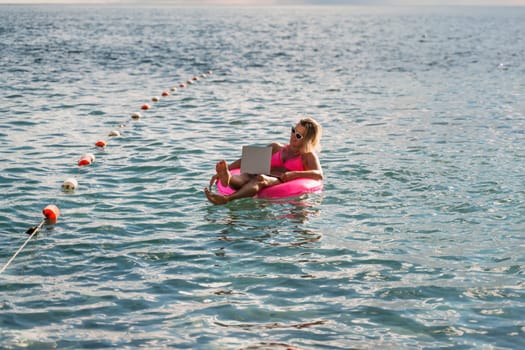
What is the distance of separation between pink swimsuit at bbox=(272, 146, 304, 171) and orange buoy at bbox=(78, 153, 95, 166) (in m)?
3.76

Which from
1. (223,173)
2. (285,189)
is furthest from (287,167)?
(223,173)

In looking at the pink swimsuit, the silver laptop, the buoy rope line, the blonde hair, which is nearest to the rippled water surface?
the buoy rope line

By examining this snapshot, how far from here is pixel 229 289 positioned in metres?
8.09

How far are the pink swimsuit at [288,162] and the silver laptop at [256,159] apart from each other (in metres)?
0.71

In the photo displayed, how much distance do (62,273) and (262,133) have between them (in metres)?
9.76

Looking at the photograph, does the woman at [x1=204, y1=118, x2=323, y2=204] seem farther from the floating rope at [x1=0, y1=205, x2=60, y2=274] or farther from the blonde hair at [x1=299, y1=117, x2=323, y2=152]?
the floating rope at [x1=0, y1=205, x2=60, y2=274]

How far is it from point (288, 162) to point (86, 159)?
13.3 feet

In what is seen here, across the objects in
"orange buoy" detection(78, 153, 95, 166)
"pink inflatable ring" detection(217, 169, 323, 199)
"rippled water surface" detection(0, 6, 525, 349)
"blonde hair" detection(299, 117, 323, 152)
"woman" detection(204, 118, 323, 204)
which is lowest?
"rippled water surface" detection(0, 6, 525, 349)

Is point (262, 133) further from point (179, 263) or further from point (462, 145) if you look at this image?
point (179, 263)

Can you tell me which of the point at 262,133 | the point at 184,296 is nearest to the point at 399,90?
the point at 262,133

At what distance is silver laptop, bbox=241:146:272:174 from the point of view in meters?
10.9

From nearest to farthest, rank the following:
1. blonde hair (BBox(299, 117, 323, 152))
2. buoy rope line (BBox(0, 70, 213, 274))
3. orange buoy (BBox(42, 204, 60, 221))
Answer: buoy rope line (BBox(0, 70, 213, 274)) < orange buoy (BBox(42, 204, 60, 221)) < blonde hair (BBox(299, 117, 323, 152))

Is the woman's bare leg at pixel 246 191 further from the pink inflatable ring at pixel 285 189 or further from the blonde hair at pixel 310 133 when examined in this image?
the blonde hair at pixel 310 133

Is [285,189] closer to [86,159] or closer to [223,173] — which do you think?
[223,173]
